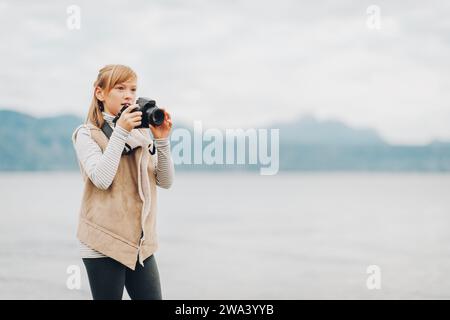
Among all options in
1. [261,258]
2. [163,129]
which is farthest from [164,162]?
[261,258]

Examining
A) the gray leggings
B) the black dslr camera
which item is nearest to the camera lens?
the black dslr camera

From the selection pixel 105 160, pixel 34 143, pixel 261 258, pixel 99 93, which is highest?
pixel 34 143

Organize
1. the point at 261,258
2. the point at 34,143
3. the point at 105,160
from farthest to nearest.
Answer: the point at 34,143 → the point at 261,258 → the point at 105,160

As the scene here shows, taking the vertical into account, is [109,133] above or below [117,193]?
above

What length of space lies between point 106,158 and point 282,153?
15251 cm

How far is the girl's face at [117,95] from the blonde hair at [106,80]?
10mm

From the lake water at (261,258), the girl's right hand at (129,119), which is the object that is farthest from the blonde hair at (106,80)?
the lake water at (261,258)

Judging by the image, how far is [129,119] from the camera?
1.81 m

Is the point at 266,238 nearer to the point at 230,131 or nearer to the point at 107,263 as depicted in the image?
the point at 230,131

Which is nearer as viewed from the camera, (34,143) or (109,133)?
(109,133)

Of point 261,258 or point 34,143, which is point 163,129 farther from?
point 34,143

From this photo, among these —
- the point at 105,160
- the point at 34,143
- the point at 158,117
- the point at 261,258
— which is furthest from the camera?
the point at 34,143

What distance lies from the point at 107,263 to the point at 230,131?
63.3 inches

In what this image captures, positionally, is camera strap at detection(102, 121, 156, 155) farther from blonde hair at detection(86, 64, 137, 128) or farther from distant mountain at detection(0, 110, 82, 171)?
distant mountain at detection(0, 110, 82, 171)
